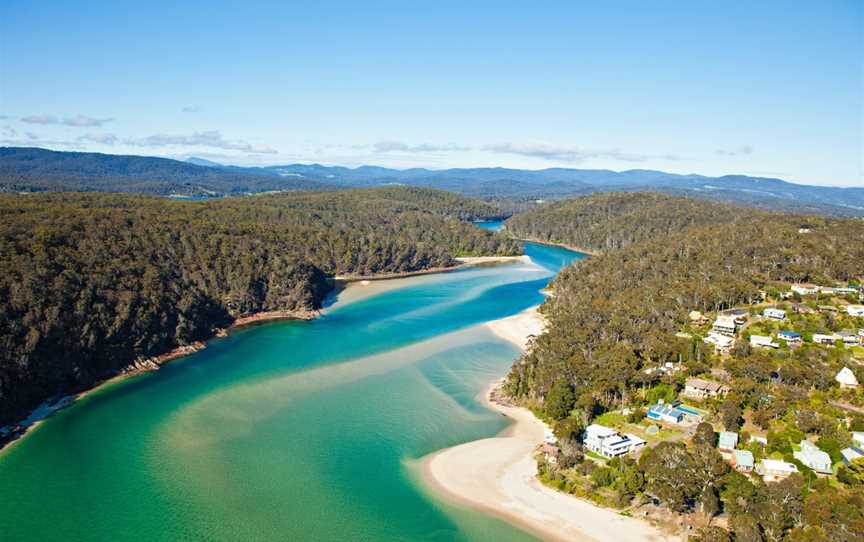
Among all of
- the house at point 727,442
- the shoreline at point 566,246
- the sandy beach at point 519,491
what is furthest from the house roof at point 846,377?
the shoreline at point 566,246

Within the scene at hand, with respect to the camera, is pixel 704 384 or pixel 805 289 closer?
pixel 704 384

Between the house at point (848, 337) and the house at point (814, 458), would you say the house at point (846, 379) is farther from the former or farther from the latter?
the house at point (814, 458)

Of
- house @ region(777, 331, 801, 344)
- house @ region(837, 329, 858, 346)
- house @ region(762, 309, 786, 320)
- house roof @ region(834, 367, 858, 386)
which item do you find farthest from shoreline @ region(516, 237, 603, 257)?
house roof @ region(834, 367, 858, 386)

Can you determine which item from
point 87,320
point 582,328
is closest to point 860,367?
point 582,328

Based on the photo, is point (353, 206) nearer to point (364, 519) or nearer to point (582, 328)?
point (582, 328)

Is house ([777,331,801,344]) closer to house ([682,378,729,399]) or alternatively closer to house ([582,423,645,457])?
house ([682,378,729,399])

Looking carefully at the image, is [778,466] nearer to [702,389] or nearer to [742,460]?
[742,460]

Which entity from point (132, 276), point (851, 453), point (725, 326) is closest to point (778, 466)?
point (851, 453)
